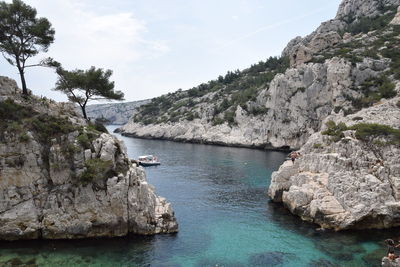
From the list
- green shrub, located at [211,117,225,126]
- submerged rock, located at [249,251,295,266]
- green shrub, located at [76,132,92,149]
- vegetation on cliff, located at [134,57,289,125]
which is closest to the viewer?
submerged rock, located at [249,251,295,266]

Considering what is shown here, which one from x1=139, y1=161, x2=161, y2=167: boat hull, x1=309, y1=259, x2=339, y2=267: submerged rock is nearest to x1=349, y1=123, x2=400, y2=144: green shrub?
x1=309, y1=259, x2=339, y2=267: submerged rock

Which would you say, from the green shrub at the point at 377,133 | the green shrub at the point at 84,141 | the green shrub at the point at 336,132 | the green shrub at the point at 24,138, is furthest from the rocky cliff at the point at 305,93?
the green shrub at the point at 24,138

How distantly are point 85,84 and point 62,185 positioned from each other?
17470 millimetres

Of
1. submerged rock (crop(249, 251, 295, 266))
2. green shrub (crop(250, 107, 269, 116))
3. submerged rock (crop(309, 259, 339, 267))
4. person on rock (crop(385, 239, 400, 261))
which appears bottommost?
submerged rock (crop(309, 259, 339, 267))

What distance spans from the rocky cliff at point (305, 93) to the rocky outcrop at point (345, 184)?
30400 millimetres

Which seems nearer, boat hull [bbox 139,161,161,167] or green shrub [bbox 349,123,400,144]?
green shrub [bbox 349,123,400,144]

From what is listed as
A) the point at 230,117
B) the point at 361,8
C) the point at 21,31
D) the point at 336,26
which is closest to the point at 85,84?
the point at 21,31

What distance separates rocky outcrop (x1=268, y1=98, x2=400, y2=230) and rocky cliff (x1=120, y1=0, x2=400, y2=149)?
99.7 ft

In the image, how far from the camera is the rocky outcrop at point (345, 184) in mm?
32656

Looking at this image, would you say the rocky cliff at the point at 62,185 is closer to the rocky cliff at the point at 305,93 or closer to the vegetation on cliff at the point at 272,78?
the vegetation on cliff at the point at 272,78

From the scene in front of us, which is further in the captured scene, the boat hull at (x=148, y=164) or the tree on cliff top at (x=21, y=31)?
the boat hull at (x=148, y=164)

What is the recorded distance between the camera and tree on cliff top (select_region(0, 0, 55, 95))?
3638cm

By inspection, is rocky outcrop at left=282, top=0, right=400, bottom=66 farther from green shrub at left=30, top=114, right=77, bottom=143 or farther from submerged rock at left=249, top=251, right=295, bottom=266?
green shrub at left=30, top=114, right=77, bottom=143

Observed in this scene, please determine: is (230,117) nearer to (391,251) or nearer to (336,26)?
(336,26)
